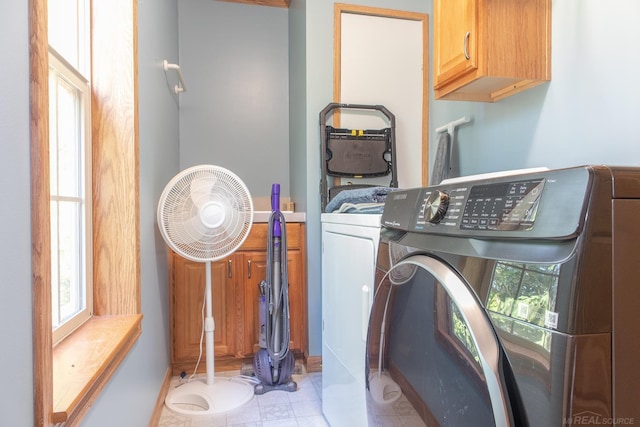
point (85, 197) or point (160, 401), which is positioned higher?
point (85, 197)

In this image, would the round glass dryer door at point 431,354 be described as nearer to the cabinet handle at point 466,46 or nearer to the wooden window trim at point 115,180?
the wooden window trim at point 115,180

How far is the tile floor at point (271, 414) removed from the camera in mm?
1800

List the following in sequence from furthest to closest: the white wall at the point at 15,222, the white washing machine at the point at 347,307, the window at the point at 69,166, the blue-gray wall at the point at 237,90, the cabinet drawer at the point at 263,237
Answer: the blue-gray wall at the point at 237,90 → the cabinet drawer at the point at 263,237 → the white washing machine at the point at 347,307 → the window at the point at 69,166 → the white wall at the point at 15,222

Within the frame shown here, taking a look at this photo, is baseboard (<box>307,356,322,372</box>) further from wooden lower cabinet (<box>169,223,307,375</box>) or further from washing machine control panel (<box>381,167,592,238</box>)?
washing machine control panel (<box>381,167,592,238</box>)

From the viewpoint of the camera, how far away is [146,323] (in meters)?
1.59

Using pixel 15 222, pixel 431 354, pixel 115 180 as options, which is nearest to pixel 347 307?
pixel 431 354

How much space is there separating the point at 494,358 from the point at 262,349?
1886mm

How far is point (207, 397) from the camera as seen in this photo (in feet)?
6.50

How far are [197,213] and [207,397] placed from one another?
970mm

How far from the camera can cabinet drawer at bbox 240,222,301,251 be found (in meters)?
2.40

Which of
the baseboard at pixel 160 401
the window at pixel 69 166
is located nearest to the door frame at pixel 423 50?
the window at pixel 69 166

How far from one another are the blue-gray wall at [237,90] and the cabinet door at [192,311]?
34.7 inches

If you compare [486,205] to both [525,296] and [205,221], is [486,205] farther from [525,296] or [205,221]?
[205,221]

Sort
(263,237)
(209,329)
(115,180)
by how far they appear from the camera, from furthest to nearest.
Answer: (263,237), (209,329), (115,180)
